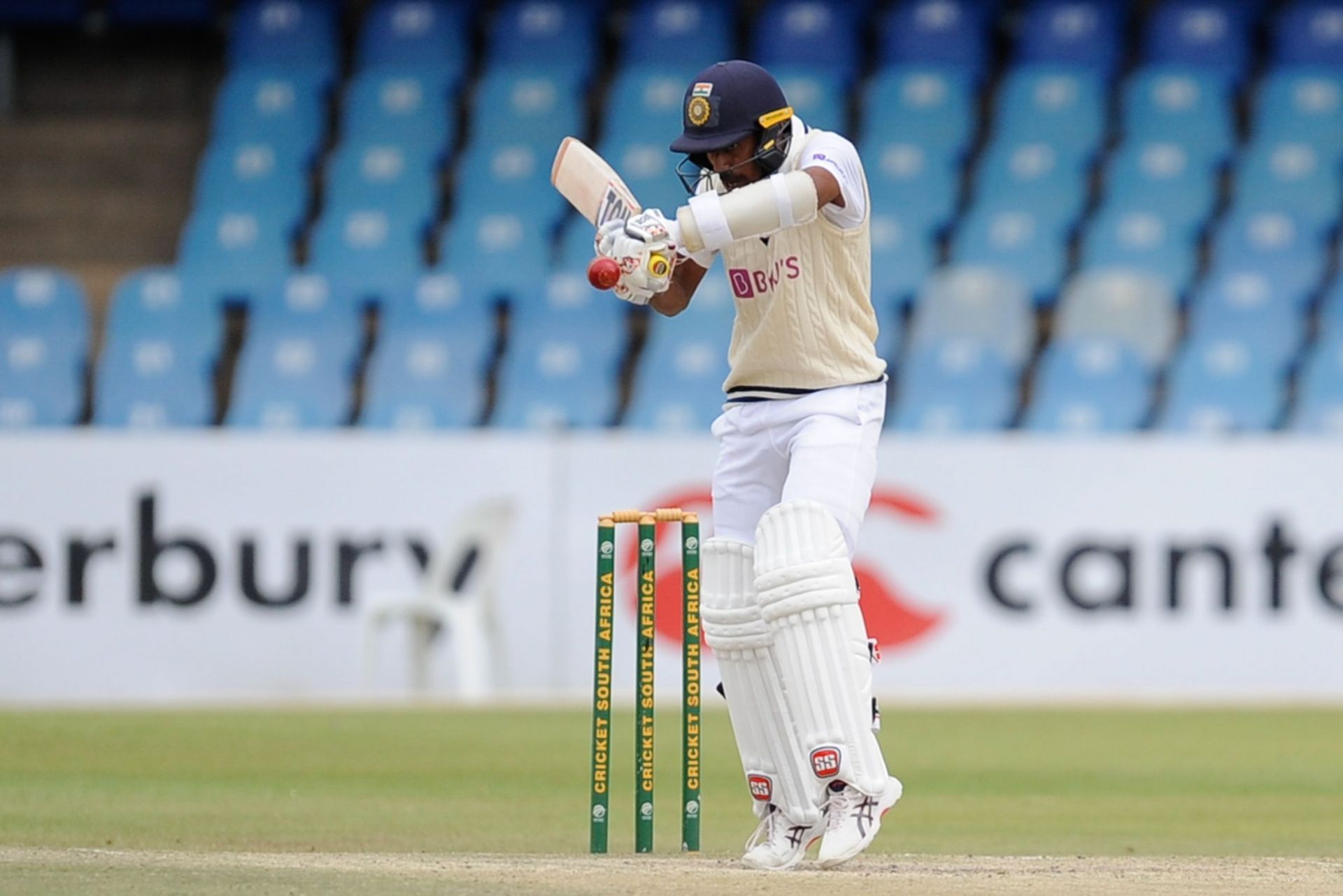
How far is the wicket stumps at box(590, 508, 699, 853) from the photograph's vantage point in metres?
5.17

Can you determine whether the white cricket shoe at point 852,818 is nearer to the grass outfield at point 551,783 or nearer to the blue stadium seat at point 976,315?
the grass outfield at point 551,783

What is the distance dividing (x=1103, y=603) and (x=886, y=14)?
5.27m

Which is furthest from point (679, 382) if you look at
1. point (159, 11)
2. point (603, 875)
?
point (603, 875)

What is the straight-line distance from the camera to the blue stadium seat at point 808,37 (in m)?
Result: 14.0

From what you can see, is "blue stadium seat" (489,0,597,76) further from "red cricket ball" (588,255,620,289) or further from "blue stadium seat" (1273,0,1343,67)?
"red cricket ball" (588,255,620,289)

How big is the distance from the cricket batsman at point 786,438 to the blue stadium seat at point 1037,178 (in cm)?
822

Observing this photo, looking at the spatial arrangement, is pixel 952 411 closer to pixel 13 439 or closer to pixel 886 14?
pixel 886 14

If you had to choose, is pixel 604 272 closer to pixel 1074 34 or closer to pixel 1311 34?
pixel 1074 34

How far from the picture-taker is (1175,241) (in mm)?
13031

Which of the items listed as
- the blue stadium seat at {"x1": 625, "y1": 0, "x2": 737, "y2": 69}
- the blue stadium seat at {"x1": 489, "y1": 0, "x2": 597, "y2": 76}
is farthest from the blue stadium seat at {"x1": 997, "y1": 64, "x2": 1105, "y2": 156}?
the blue stadium seat at {"x1": 489, "y1": 0, "x2": 597, "y2": 76}

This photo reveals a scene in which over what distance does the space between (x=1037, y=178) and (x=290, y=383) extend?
4.60 metres

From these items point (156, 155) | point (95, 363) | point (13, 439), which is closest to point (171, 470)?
point (13, 439)

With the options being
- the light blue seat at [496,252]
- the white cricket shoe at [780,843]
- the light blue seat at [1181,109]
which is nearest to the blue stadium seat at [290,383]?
the light blue seat at [496,252]

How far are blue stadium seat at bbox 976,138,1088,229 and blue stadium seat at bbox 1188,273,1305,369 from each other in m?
1.00
